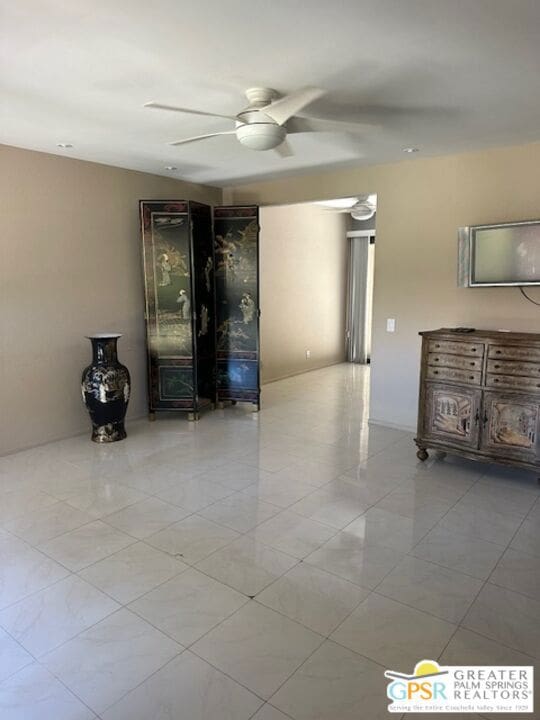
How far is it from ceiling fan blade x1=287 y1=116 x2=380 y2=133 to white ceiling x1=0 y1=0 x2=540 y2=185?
0.08 metres

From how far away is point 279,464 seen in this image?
3836 millimetres

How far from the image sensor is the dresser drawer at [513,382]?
3.33m

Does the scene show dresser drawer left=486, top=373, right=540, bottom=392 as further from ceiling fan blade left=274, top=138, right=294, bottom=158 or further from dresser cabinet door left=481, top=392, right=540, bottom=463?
ceiling fan blade left=274, top=138, right=294, bottom=158

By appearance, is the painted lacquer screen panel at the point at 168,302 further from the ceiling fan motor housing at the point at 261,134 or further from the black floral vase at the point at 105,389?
the ceiling fan motor housing at the point at 261,134

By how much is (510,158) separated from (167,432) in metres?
3.90

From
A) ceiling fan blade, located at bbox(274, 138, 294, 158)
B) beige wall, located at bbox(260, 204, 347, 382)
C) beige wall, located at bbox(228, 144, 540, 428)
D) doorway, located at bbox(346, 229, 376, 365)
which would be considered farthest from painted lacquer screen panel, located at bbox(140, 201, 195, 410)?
doorway, located at bbox(346, 229, 376, 365)

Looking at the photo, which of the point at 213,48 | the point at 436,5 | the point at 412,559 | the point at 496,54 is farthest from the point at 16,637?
the point at 496,54

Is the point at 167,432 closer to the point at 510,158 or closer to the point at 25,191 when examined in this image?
the point at 25,191

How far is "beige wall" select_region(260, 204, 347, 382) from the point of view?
22.0 ft

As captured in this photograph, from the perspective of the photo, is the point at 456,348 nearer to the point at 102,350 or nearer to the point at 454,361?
the point at 454,361

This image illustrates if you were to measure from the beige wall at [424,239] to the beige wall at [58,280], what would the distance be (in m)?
1.98

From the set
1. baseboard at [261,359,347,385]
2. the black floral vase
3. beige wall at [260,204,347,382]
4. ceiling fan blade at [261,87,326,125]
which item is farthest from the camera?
baseboard at [261,359,347,385]

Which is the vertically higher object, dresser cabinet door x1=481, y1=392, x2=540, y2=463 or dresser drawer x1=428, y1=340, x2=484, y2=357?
dresser drawer x1=428, y1=340, x2=484, y2=357

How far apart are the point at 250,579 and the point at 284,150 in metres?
3.24
